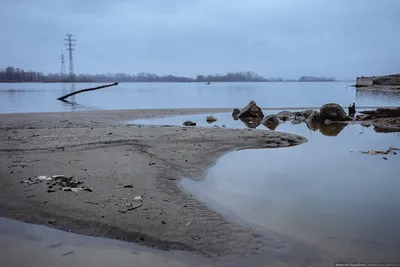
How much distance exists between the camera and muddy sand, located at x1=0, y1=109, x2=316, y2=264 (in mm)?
5055

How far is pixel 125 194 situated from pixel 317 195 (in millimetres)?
4174

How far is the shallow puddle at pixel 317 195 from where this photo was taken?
5.28 m

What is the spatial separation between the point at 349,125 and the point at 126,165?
1697 cm

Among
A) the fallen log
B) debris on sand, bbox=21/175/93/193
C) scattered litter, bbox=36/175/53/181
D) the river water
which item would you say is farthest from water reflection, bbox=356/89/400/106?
scattered litter, bbox=36/175/53/181

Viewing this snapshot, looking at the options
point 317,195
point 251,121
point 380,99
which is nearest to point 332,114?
point 251,121

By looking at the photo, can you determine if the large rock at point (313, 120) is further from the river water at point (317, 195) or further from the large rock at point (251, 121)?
the river water at point (317, 195)

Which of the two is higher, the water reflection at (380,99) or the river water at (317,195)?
the water reflection at (380,99)

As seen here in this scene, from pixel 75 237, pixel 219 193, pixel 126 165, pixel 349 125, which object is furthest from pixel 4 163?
pixel 349 125

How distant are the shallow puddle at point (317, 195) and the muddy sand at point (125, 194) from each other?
1.99 ft

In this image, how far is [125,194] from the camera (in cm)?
662

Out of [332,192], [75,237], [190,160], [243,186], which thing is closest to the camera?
[75,237]

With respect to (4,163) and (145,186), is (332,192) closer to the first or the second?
(145,186)

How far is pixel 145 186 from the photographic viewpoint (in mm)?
7172

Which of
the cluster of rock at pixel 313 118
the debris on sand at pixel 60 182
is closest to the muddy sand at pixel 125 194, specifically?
the debris on sand at pixel 60 182
